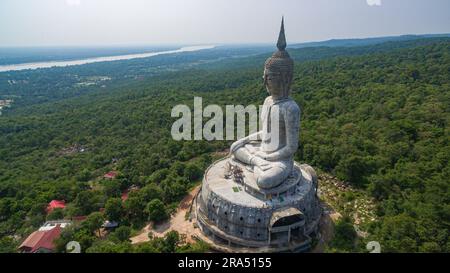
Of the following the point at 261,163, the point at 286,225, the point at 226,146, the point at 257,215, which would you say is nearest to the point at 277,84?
the point at 261,163

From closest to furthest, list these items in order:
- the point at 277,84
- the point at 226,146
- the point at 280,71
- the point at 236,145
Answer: the point at 280,71
the point at 277,84
the point at 236,145
the point at 226,146

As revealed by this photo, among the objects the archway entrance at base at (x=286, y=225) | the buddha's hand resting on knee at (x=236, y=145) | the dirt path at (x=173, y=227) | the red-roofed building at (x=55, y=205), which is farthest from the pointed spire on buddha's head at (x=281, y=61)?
the red-roofed building at (x=55, y=205)

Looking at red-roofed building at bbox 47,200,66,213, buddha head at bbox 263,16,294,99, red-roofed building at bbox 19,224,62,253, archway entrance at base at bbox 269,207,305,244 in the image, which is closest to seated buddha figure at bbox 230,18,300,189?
buddha head at bbox 263,16,294,99

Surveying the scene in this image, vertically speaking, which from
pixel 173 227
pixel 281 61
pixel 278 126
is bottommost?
pixel 173 227

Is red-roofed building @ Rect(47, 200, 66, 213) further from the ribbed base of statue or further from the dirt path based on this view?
the ribbed base of statue

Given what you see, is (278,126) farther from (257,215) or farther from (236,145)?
(257,215)

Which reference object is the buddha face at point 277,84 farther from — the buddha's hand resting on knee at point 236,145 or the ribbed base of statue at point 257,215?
the ribbed base of statue at point 257,215
